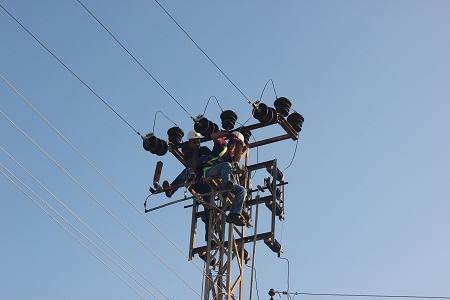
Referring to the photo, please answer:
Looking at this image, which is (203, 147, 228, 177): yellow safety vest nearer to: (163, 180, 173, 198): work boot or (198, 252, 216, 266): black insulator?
(163, 180, 173, 198): work boot

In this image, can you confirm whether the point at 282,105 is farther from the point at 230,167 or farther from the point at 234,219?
the point at 234,219

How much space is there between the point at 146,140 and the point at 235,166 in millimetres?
1609

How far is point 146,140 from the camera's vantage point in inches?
544

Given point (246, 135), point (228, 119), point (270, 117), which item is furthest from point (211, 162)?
point (270, 117)

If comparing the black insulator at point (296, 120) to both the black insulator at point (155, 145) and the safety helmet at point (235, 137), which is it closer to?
the safety helmet at point (235, 137)

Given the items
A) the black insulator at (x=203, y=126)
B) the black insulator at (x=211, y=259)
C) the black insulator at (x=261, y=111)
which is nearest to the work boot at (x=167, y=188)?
the black insulator at (x=203, y=126)

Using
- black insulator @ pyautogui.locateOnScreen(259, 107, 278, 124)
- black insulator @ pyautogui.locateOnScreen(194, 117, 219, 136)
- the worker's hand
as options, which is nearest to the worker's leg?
the worker's hand

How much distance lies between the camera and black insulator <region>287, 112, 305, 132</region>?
13.8m

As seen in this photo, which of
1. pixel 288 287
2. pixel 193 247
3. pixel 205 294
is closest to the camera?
pixel 205 294

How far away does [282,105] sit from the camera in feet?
44.7

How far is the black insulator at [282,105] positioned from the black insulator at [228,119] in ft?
2.23

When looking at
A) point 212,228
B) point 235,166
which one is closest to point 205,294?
point 212,228

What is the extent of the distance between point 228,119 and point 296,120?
1097mm

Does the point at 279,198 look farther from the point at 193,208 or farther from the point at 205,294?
the point at 205,294
